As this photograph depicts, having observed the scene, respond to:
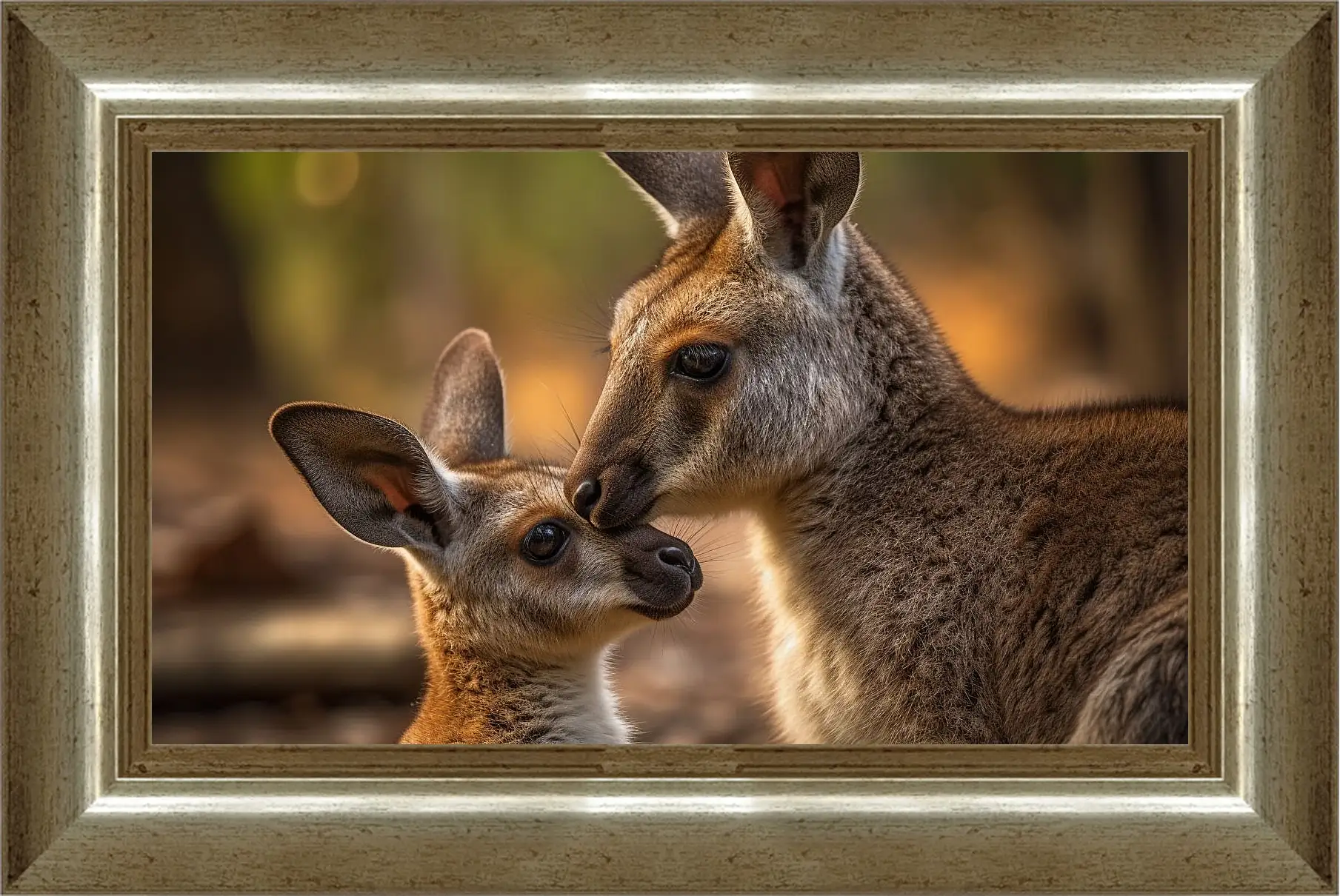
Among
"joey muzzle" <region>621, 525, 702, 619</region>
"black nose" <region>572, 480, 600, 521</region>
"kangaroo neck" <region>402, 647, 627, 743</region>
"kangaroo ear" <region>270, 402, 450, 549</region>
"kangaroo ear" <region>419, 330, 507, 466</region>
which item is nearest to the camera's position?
"kangaroo ear" <region>270, 402, 450, 549</region>

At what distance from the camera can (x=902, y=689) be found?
3707 millimetres

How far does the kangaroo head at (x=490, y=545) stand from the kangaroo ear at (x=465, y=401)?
9cm

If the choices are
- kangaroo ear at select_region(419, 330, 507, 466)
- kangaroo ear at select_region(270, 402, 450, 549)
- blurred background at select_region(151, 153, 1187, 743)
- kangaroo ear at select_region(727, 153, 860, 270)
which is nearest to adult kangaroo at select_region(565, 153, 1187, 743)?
kangaroo ear at select_region(727, 153, 860, 270)

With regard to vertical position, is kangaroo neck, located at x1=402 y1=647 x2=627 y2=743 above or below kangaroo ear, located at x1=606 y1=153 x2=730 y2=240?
below

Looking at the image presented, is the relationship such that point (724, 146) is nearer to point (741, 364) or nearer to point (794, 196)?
point (794, 196)

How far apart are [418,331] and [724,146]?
125 cm

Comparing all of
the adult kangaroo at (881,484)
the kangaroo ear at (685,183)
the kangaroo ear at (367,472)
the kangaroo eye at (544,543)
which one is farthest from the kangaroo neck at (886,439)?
the kangaroo ear at (367,472)

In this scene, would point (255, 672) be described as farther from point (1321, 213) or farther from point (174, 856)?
point (1321, 213)

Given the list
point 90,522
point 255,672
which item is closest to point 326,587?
point 255,672

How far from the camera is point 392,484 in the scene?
389cm

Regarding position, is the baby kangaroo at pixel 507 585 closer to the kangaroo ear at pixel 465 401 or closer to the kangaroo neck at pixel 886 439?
the kangaroo ear at pixel 465 401

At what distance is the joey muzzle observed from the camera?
383 cm

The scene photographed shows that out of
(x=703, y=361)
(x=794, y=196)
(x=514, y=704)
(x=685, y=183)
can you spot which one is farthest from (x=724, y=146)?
(x=514, y=704)

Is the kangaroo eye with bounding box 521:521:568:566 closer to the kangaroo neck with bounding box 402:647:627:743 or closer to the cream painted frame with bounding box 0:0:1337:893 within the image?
the kangaroo neck with bounding box 402:647:627:743
